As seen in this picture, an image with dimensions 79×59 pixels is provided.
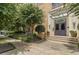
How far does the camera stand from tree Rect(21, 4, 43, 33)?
351 centimetres

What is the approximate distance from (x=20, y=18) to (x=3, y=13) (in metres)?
0.29

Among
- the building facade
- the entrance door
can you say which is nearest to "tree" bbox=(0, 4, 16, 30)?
the building facade

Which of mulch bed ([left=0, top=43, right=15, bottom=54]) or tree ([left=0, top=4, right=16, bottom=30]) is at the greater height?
tree ([left=0, top=4, right=16, bottom=30])

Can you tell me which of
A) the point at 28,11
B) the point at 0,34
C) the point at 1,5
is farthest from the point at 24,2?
the point at 0,34

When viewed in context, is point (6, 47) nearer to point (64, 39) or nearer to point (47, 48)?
point (47, 48)

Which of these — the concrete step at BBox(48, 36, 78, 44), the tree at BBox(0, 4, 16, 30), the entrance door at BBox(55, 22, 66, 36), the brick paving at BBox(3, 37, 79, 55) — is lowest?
the brick paving at BBox(3, 37, 79, 55)

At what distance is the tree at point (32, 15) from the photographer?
3514mm

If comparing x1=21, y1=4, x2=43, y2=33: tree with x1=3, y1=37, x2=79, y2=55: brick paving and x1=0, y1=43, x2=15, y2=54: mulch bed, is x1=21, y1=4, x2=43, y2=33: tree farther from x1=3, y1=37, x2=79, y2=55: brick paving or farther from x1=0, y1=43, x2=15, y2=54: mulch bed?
x1=0, y1=43, x2=15, y2=54: mulch bed

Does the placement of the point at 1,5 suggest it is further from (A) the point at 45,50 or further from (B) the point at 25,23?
(A) the point at 45,50

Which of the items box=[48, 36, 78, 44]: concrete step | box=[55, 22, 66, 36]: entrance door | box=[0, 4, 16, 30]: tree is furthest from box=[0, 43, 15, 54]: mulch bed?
box=[55, 22, 66, 36]: entrance door

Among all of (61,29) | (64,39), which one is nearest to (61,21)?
(61,29)

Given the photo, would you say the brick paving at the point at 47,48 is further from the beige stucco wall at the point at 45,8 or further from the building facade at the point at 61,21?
the beige stucco wall at the point at 45,8

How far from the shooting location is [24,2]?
3.51 m

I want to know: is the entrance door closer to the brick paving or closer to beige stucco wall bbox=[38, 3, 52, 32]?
the brick paving
